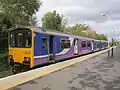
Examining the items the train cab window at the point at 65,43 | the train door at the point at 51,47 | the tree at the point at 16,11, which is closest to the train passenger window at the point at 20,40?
the train door at the point at 51,47

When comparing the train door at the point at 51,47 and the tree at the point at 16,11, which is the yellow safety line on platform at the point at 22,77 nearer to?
the train door at the point at 51,47

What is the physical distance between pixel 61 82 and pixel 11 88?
231 centimetres

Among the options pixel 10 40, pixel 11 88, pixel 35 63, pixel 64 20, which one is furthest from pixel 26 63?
pixel 64 20

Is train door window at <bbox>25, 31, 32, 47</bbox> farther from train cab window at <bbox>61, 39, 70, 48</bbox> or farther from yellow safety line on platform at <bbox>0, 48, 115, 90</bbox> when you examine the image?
train cab window at <bbox>61, 39, 70, 48</bbox>

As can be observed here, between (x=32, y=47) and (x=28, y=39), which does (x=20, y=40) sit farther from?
(x=32, y=47)

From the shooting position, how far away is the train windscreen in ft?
50.1

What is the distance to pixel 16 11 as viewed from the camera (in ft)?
79.7

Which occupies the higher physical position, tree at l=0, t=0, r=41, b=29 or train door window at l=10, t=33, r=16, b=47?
tree at l=0, t=0, r=41, b=29

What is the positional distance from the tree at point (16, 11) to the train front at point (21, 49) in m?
7.17

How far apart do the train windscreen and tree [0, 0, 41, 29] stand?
7.17 metres

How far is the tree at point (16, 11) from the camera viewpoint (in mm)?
23297

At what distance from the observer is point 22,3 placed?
24.8 meters

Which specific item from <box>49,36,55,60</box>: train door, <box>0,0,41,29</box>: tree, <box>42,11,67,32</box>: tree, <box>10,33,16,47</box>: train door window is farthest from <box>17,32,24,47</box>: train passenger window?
<box>42,11,67,32</box>: tree

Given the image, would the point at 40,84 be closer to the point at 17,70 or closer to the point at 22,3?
the point at 17,70
